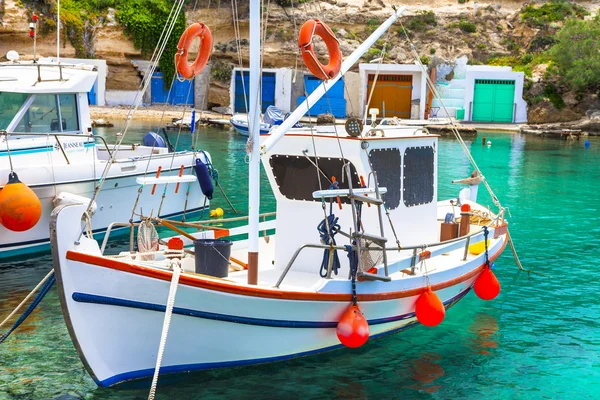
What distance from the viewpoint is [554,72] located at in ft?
168

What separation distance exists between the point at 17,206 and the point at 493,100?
41913 millimetres

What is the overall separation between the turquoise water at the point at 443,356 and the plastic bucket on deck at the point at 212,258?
1.37m

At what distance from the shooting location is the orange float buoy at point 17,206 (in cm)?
1366

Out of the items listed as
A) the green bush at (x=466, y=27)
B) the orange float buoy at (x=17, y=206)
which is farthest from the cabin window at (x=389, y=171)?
the green bush at (x=466, y=27)

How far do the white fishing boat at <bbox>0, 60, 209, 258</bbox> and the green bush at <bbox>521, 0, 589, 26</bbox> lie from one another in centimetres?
4576

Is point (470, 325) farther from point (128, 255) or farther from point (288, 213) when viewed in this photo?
point (128, 255)

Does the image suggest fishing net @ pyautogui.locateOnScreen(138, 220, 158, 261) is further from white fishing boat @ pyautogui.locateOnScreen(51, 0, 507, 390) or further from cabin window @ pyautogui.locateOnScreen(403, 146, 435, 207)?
cabin window @ pyautogui.locateOnScreen(403, 146, 435, 207)

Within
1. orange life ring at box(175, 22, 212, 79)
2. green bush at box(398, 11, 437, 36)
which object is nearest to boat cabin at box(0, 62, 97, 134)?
orange life ring at box(175, 22, 212, 79)

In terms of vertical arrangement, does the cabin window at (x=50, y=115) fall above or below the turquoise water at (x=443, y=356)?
above

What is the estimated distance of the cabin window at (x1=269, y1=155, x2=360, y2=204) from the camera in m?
10.5

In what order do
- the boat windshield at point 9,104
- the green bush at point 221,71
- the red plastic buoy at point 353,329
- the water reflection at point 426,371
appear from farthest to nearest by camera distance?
the green bush at point 221,71
the boat windshield at point 9,104
the water reflection at point 426,371
the red plastic buoy at point 353,329

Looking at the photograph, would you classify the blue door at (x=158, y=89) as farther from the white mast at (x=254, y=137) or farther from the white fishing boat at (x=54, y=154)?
the white mast at (x=254, y=137)

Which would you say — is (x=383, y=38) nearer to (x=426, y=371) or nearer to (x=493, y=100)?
(x=493, y=100)

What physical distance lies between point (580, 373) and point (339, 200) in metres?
4.02
